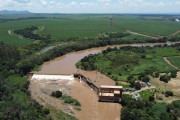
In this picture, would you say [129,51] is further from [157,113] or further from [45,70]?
[157,113]

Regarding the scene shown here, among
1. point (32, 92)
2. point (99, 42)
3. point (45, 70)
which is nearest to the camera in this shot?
point (32, 92)

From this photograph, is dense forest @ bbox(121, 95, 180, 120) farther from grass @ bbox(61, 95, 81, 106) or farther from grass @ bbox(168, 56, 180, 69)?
grass @ bbox(168, 56, 180, 69)

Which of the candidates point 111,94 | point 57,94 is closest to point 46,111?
point 57,94

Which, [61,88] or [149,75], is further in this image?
[149,75]

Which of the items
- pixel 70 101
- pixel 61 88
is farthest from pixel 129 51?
pixel 70 101

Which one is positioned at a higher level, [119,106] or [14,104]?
[14,104]

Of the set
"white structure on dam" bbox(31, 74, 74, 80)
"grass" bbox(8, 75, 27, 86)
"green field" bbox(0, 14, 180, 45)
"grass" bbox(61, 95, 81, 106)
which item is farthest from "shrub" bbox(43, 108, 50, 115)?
"green field" bbox(0, 14, 180, 45)

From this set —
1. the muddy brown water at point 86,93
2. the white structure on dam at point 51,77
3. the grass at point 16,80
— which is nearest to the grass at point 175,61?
the muddy brown water at point 86,93

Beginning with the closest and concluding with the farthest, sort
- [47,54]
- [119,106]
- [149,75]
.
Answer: [119,106] → [149,75] → [47,54]
